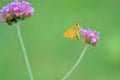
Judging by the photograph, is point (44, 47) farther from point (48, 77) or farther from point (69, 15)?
point (69, 15)

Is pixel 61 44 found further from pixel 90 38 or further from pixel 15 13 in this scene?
pixel 15 13

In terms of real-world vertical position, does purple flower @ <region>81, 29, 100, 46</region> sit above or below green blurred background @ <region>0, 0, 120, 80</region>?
above

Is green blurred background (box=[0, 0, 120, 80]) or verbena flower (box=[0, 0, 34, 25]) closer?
verbena flower (box=[0, 0, 34, 25])

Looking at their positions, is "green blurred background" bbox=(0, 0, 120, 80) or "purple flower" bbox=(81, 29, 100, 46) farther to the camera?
"green blurred background" bbox=(0, 0, 120, 80)

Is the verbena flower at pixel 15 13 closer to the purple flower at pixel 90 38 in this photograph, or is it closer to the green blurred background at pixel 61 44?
the purple flower at pixel 90 38

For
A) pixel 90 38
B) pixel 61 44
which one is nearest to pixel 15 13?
pixel 90 38

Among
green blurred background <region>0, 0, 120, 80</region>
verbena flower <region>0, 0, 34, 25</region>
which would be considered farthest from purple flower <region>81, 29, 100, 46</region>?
green blurred background <region>0, 0, 120, 80</region>

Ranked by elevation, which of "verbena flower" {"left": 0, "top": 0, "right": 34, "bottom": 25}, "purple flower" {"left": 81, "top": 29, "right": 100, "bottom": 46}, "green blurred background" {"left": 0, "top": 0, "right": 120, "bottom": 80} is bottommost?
"green blurred background" {"left": 0, "top": 0, "right": 120, "bottom": 80}

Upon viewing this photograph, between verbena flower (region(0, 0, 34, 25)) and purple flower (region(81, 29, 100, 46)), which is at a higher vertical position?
verbena flower (region(0, 0, 34, 25))

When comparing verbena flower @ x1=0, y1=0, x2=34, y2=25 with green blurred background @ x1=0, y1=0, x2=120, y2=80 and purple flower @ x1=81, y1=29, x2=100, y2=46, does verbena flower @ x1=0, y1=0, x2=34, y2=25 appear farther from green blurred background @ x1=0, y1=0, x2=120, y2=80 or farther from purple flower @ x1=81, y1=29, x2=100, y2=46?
green blurred background @ x1=0, y1=0, x2=120, y2=80

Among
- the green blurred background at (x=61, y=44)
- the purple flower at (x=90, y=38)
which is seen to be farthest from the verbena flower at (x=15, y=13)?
the green blurred background at (x=61, y=44)
